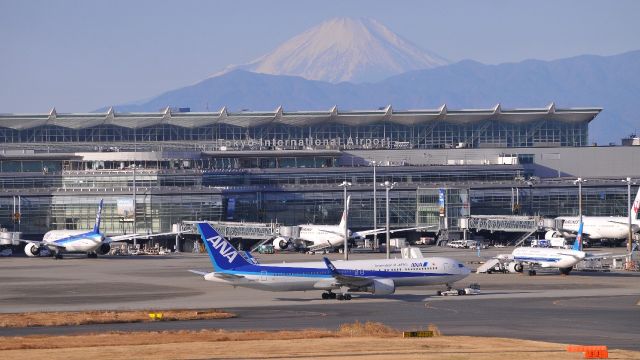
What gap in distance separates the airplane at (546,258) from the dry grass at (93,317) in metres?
49.0

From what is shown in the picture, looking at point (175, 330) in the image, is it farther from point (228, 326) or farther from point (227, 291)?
point (227, 291)

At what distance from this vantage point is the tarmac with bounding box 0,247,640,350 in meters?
82.4

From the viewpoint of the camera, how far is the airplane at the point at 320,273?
337 ft

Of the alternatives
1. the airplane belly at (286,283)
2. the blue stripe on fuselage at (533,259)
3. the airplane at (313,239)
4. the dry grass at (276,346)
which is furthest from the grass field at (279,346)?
the airplane at (313,239)

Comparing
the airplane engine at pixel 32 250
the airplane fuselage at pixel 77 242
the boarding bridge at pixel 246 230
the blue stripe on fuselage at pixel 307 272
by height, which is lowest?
the blue stripe on fuselage at pixel 307 272

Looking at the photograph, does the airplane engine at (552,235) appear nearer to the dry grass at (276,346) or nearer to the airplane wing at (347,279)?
the airplane wing at (347,279)

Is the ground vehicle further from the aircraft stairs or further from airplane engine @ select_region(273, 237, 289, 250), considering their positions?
airplane engine @ select_region(273, 237, 289, 250)

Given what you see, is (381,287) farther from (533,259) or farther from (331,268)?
(533,259)

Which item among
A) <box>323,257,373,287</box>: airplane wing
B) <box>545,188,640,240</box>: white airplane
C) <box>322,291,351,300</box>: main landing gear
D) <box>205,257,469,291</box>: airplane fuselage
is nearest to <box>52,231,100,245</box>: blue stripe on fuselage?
<box>545,188,640,240</box>: white airplane

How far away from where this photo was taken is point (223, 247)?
103062mm

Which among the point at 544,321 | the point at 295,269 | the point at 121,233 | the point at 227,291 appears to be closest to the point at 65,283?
the point at 227,291

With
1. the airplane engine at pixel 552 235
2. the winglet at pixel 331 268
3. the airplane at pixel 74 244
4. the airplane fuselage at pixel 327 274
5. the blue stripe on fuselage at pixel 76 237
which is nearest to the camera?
the airplane fuselage at pixel 327 274

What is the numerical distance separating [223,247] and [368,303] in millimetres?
12254

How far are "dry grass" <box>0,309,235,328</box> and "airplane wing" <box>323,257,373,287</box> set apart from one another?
12.7 meters
